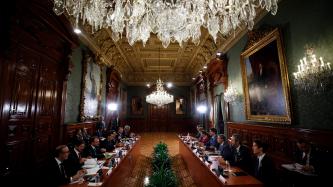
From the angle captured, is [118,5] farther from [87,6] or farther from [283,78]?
[283,78]

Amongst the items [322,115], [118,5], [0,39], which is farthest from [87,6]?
[322,115]

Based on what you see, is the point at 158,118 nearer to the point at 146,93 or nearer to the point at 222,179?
the point at 146,93

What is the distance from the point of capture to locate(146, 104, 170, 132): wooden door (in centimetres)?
1484

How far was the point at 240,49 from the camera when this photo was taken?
590cm

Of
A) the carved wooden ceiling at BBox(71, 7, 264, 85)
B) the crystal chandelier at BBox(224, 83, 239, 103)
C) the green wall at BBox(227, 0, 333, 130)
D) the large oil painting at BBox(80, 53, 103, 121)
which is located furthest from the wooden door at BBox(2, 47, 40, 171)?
the crystal chandelier at BBox(224, 83, 239, 103)

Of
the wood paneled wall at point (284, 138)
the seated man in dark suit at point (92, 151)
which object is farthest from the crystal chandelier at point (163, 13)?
the seated man in dark suit at point (92, 151)

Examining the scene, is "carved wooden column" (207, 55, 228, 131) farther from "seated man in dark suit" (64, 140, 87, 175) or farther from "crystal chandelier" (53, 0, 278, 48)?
"seated man in dark suit" (64, 140, 87, 175)

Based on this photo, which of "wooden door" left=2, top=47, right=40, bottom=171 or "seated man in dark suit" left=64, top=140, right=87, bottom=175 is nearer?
"wooden door" left=2, top=47, right=40, bottom=171

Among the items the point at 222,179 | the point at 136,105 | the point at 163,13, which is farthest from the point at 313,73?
the point at 136,105

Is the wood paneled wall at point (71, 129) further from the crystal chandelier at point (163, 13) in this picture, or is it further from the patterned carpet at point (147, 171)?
the crystal chandelier at point (163, 13)

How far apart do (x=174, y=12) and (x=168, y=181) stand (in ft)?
12.7

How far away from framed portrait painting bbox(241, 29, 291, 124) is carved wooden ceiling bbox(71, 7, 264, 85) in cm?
92

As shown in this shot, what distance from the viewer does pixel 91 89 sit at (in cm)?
670

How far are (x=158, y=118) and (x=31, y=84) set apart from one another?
11.8 metres
